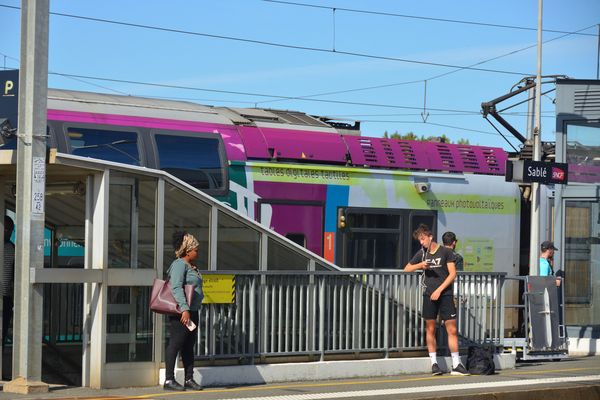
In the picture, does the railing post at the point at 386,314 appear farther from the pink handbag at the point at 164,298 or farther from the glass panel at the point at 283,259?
the pink handbag at the point at 164,298

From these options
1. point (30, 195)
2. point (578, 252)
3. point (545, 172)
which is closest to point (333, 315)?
point (30, 195)

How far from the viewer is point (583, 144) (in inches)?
756

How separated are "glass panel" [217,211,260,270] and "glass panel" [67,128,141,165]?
4.74 metres

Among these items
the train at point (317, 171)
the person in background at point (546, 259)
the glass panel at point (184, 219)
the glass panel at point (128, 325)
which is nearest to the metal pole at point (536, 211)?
the train at point (317, 171)

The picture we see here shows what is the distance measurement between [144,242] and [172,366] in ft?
4.60

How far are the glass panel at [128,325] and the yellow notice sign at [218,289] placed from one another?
2.15 feet

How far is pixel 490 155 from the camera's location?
22719 millimetres

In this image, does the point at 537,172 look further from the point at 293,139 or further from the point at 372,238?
the point at 293,139

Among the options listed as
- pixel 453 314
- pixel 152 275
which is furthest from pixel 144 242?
pixel 453 314

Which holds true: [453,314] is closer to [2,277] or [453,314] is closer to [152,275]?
[152,275]

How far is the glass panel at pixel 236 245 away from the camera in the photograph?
12.6 m

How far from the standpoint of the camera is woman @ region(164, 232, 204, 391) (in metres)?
11.4

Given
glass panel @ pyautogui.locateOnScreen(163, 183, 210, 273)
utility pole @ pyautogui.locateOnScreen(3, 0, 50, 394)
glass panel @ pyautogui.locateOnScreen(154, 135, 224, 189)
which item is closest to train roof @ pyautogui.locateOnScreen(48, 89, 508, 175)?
glass panel @ pyautogui.locateOnScreen(154, 135, 224, 189)

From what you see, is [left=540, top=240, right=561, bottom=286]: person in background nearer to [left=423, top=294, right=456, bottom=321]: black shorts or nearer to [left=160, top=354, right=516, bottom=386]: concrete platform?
[left=160, top=354, right=516, bottom=386]: concrete platform
